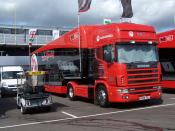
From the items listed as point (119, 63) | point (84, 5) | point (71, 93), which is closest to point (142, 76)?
point (119, 63)

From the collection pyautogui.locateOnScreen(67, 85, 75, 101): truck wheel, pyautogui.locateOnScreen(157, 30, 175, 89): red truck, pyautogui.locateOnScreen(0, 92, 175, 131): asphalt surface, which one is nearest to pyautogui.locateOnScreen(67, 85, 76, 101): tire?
pyautogui.locateOnScreen(67, 85, 75, 101): truck wheel

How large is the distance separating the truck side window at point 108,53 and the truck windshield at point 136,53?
1.05 feet

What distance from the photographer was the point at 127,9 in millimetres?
23234

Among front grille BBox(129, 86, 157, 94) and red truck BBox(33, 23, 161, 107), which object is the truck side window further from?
front grille BBox(129, 86, 157, 94)

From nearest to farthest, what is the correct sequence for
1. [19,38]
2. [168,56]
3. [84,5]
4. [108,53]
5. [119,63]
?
[119,63] < [108,53] < [84,5] < [168,56] < [19,38]

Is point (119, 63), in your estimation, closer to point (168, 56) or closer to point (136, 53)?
point (136, 53)

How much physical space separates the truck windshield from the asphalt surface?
6.49 ft

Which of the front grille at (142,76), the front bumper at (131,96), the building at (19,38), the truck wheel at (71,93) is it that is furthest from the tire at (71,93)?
the building at (19,38)

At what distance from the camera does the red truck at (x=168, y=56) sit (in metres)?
21.4

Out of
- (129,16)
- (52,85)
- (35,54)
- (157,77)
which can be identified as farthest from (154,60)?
(35,54)

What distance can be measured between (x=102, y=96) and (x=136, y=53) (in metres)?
2.38

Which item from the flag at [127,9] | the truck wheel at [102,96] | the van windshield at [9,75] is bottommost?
the truck wheel at [102,96]

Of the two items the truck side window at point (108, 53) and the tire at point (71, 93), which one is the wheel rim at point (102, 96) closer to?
the truck side window at point (108, 53)

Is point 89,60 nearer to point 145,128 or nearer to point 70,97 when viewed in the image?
point 70,97
